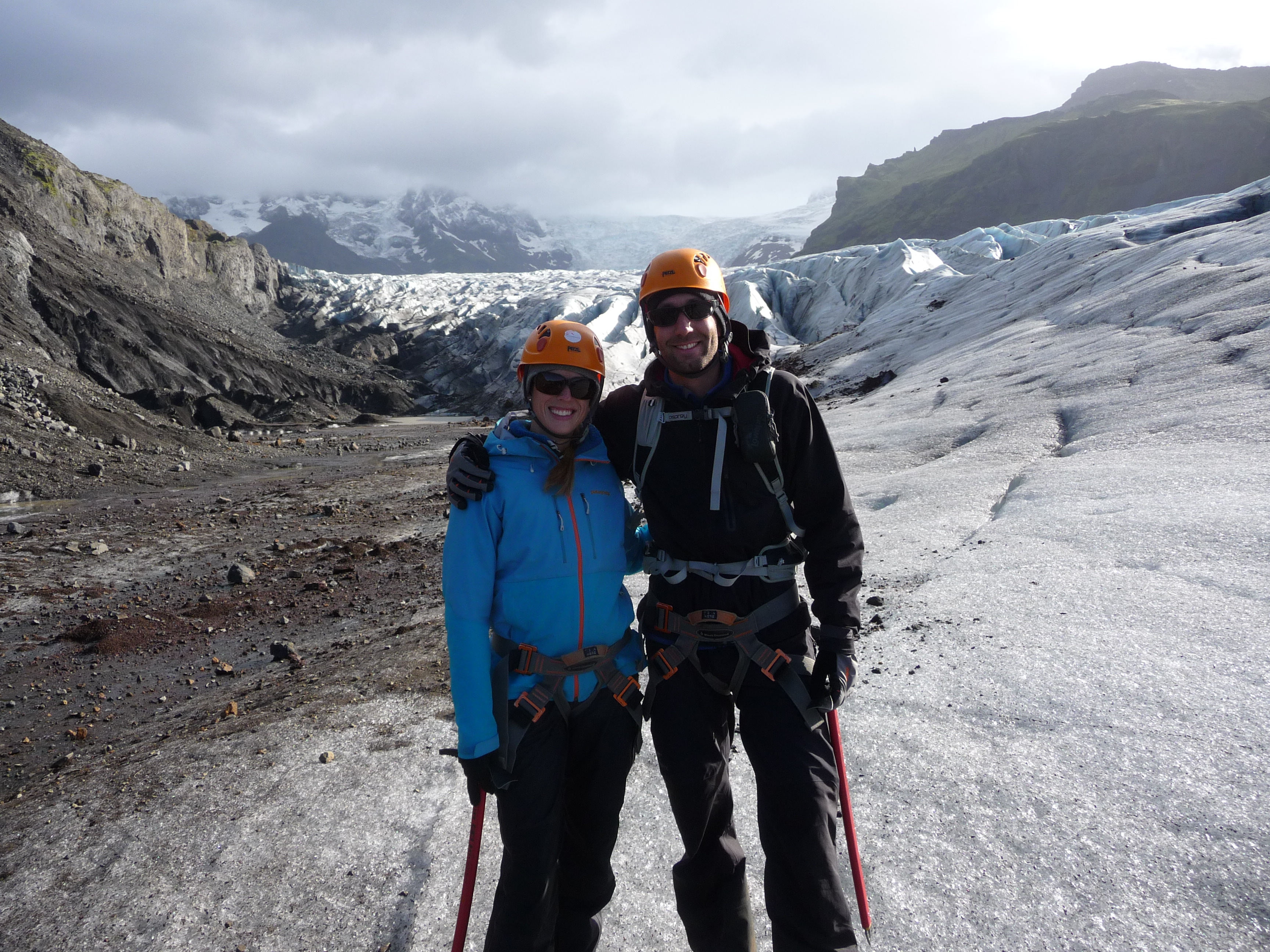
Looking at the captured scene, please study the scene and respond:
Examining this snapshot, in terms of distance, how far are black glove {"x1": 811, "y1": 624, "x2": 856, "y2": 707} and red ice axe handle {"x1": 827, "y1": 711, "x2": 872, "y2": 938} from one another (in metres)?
0.13

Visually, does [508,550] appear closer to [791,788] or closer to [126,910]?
[791,788]

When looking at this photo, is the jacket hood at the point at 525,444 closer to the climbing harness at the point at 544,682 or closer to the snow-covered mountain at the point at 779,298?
the climbing harness at the point at 544,682

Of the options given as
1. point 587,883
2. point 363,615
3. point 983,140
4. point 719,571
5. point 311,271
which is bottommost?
point 363,615

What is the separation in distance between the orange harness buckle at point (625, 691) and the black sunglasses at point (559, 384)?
49.2 inches

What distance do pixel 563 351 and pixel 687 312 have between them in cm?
58

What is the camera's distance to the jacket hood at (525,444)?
8.67 ft

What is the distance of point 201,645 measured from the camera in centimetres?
790

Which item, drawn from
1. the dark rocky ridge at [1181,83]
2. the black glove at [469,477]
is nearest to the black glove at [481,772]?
the black glove at [469,477]

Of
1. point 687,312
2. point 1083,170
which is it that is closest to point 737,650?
point 687,312

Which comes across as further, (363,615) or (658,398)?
(363,615)

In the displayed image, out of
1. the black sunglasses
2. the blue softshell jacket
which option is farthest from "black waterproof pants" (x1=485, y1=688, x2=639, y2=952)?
the black sunglasses

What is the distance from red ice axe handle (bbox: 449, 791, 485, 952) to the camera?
2.49 metres

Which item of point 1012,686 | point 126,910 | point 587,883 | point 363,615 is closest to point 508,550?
point 587,883

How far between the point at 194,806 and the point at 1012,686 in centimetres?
491
